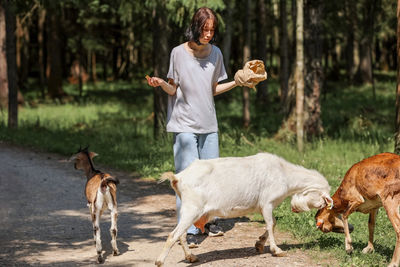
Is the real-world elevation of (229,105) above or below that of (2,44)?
below

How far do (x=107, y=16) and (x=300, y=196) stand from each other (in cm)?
3423

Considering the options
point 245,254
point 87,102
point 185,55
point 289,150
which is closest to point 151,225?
point 245,254

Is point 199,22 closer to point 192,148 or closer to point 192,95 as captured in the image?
point 192,95

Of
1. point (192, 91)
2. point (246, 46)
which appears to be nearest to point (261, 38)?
point (246, 46)

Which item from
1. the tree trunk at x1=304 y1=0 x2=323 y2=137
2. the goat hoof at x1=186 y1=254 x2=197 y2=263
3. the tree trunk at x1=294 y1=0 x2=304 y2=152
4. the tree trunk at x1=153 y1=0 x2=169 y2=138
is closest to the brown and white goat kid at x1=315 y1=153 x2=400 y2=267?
the goat hoof at x1=186 y1=254 x2=197 y2=263

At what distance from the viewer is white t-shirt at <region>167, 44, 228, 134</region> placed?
673cm

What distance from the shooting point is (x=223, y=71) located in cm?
704

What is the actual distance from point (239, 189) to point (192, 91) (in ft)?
4.70

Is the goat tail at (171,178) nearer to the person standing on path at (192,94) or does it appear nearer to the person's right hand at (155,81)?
the person standing on path at (192,94)

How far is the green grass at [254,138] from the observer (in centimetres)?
738

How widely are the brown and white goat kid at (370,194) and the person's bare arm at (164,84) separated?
7.13ft

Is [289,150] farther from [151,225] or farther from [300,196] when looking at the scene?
[300,196]

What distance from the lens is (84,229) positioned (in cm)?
798

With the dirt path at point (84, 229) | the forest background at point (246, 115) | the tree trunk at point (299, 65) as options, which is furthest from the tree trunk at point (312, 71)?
the dirt path at point (84, 229)
